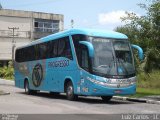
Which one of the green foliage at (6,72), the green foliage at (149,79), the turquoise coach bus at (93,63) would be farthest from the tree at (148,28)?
the green foliage at (6,72)

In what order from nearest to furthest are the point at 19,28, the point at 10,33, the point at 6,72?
1. the point at 6,72
2. the point at 10,33
3. the point at 19,28

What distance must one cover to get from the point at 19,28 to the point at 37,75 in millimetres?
50865

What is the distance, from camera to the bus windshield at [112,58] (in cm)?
2083

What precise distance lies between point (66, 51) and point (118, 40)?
114 inches

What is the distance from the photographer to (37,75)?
2834 cm

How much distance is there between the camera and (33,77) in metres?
29.0

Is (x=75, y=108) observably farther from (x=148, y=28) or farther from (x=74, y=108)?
(x=148, y=28)

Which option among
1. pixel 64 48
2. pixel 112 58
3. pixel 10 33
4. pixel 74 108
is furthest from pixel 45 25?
pixel 74 108

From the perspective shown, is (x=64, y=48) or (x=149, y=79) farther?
(x=149, y=79)

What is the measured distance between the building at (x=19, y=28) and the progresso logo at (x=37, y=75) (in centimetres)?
4742

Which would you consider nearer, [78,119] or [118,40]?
[78,119]

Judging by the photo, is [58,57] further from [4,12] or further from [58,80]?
[4,12]

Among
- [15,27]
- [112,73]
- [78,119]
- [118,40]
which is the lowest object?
[78,119]

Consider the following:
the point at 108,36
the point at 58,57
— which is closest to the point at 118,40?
the point at 108,36
